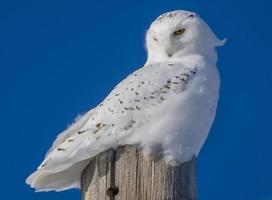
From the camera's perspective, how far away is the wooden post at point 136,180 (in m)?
2.92

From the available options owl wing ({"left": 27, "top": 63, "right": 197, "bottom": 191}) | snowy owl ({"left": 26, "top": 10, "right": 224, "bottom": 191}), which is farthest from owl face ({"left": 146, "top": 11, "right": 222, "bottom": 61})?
owl wing ({"left": 27, "top": 63, "right": 197, "bottom": 191})

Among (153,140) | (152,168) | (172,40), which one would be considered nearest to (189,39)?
(172,40)

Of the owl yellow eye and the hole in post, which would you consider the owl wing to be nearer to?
the hole in post

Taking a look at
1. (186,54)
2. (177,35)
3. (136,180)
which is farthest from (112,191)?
(177,35)

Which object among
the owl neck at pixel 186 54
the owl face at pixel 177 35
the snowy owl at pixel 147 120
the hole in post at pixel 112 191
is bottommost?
the hole in post at pixel 112 191

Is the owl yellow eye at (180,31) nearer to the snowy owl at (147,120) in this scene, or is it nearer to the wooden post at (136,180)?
the snowy owl at (147,120)

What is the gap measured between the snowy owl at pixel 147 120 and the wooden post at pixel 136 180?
107mm

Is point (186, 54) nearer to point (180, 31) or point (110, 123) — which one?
point (180, 31)

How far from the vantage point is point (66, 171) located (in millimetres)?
3477

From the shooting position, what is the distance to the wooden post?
2.92 metres

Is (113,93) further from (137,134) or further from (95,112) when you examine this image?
(137,134)

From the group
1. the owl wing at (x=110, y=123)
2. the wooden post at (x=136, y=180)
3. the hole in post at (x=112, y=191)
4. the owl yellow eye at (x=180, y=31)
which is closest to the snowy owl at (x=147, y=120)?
the owl wing at (x=110, y=123)

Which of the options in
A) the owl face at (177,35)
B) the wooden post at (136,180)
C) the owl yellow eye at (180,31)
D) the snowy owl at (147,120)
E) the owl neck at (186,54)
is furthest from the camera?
the owl yellow eye at (180,31)

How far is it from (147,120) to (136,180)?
2.63ft
